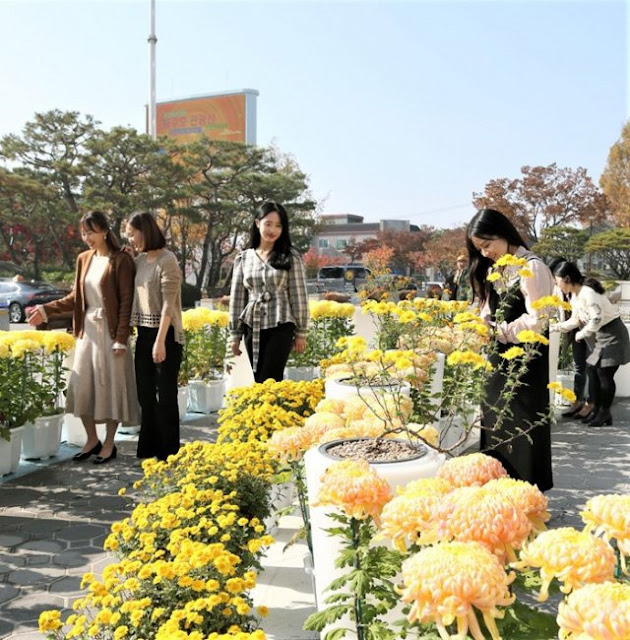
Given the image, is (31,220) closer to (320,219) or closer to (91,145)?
(91,145)

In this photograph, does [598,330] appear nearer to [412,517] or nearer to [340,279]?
[412,517]

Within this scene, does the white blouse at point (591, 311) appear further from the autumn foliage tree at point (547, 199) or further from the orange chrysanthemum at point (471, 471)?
the autumn foliage tree at point (547, 199)

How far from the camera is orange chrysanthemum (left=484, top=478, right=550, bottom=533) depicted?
1199 mm

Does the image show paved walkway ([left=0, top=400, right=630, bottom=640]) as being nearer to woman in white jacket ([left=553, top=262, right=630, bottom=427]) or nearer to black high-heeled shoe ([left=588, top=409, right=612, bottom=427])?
black high-heeled shoe ([left=588, top=409, right=612, bottom=427])

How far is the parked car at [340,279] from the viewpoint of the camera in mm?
33312

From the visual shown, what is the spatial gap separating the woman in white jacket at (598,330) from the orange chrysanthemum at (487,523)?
5.41m

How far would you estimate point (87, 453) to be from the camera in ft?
16.1

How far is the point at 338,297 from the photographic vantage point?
546 inches

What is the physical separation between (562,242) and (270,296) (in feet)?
111

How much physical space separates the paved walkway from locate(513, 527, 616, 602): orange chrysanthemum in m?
1.56

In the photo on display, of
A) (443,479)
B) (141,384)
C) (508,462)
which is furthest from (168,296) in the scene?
(443,479)

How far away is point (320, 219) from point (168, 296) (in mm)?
36753

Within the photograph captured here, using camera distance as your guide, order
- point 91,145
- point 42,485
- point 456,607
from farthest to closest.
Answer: point 91,145 < point 42,485 < point 456,607

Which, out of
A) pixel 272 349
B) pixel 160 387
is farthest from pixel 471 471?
pixel 160 387
